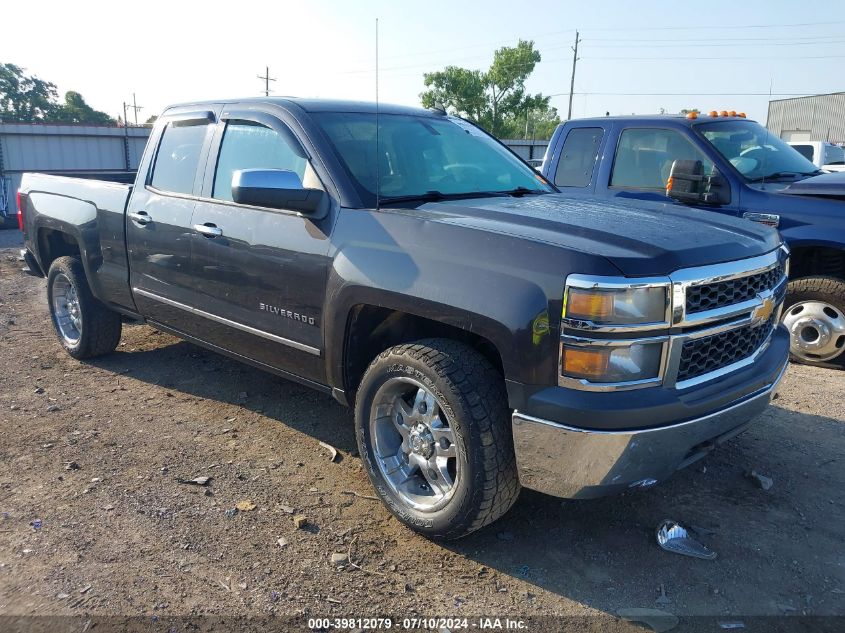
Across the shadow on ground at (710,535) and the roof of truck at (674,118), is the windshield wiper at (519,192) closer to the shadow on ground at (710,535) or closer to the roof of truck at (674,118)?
the shadow on ground at (710,535)

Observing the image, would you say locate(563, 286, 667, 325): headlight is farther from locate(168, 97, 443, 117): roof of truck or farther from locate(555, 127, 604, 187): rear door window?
locate(555, 127, 604, 187): rear door window

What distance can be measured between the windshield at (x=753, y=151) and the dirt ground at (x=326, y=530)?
6.54ft

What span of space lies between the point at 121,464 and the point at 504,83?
5246cm

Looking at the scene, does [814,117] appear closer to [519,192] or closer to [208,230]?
[519,192]

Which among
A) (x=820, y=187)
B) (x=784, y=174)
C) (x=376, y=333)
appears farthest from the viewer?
(x=784, y=174)

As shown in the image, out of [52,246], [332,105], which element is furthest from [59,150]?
[332,105]

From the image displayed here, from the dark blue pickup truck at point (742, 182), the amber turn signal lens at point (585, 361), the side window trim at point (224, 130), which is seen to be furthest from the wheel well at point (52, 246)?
the amber turn signal lens at point (585, 361)

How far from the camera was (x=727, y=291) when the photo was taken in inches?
110

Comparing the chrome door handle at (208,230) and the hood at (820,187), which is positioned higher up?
the hood at (820,187)

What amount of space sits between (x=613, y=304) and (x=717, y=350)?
649 millimetres

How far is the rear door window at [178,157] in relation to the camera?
4312mm

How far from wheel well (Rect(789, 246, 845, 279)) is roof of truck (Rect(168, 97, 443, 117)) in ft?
10.1

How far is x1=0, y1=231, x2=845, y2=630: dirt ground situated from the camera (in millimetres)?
2721

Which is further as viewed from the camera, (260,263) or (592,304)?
(260,263)
